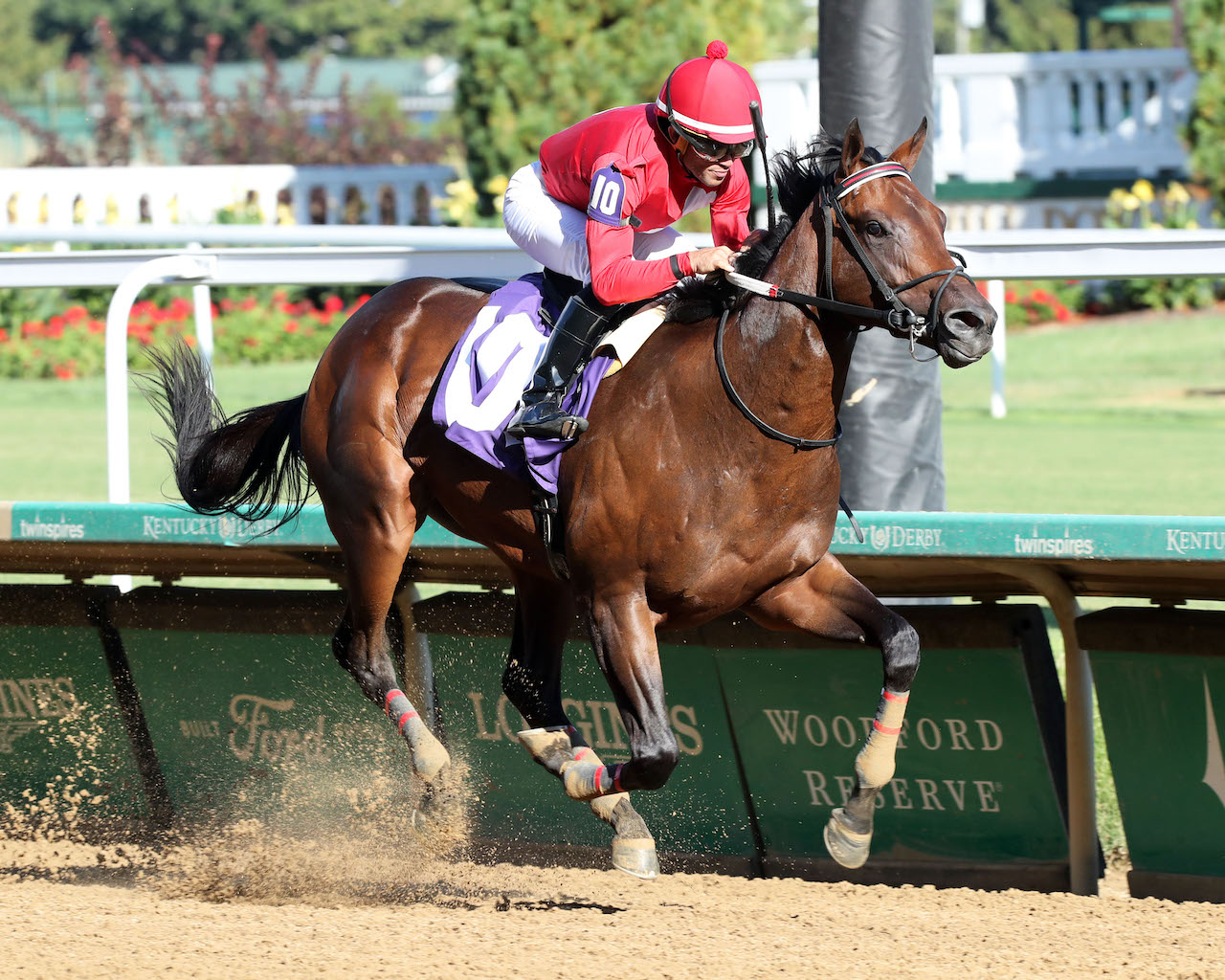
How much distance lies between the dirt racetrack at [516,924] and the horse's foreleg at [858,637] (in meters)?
0.26

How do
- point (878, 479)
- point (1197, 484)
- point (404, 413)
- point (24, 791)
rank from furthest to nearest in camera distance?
point (1197, 484), point (24, 791), point (878, 479), point (404, 413)

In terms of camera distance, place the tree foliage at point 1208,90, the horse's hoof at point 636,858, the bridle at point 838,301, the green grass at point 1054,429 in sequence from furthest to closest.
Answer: the tree foliage at point 1208,90, the green grass at point 1054,429, the horse's hoof at point 636,858, the bridle at point 838,301

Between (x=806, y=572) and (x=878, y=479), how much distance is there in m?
0.89

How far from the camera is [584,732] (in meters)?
4.90

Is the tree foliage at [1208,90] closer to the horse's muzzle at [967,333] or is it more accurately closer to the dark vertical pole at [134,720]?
the dark vertical pole at [134,720]

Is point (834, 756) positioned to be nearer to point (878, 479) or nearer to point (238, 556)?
point (878, 479)

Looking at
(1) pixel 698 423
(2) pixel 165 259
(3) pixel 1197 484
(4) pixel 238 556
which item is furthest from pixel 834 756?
(3) pixel 1197 484

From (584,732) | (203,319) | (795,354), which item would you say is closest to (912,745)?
(584,732)

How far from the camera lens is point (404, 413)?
13.9 ft

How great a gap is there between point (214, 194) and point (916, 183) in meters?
12.4

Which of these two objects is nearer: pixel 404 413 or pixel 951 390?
pixel 404 413

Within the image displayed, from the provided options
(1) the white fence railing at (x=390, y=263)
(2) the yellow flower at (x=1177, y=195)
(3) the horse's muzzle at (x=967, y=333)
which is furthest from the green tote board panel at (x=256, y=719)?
(2) the yellow flower at (x=1177, y=195)

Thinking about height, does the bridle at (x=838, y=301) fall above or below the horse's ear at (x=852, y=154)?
below

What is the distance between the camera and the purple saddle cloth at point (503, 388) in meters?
3.80
